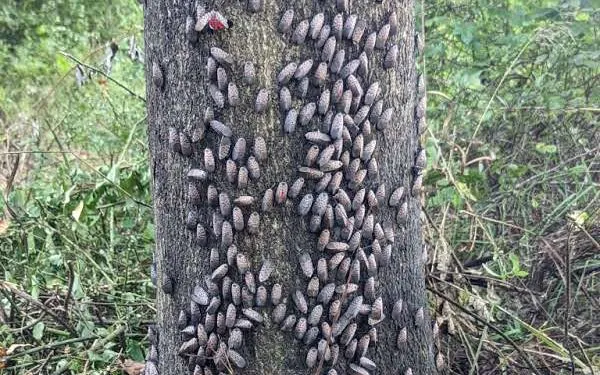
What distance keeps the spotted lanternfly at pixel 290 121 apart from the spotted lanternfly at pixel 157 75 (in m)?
0.30

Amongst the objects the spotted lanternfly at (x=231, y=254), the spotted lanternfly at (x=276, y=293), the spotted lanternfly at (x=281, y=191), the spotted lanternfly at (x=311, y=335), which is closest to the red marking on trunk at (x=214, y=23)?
the spotted lanternfly at (x=281, y=191)

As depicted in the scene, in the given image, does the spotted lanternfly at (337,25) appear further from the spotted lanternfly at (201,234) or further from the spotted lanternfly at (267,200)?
the spotted lanternfly at (201,234)

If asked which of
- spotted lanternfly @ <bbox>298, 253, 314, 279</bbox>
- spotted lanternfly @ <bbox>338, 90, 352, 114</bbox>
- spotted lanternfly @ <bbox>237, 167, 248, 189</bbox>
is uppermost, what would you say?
spotted lanternfly @ <bbox>338, 90, 352, 114</bbox>

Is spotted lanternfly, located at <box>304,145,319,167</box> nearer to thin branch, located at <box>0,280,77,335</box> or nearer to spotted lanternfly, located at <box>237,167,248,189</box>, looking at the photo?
spotted lanternfly, located at <box>237,167,248,189</box>

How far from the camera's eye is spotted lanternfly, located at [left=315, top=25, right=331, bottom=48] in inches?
59.9


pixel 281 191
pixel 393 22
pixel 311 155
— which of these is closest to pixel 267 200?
pixel 281 191

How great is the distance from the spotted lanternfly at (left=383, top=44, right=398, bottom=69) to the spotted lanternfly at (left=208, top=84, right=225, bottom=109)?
1.25 feet

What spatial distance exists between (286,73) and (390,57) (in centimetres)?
26

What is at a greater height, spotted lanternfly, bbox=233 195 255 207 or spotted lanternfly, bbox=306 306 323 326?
spotted lanternfly, bbox=233 195 255 207

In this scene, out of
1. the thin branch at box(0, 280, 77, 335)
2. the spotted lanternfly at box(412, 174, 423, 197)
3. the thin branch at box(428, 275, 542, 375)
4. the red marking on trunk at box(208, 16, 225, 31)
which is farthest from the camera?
the thin branch at box(0, 280, 77, 335)

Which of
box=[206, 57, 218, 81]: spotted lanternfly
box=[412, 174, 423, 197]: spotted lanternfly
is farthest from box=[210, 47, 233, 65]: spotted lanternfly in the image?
box=[412, 174, 423, 197]: spotted lanternfly

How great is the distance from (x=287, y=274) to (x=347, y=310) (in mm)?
168

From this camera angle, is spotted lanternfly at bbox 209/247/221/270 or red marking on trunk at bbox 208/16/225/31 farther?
spotted lanternfly at bbox 209/247/221/270

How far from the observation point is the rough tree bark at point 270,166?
60.1 inches
